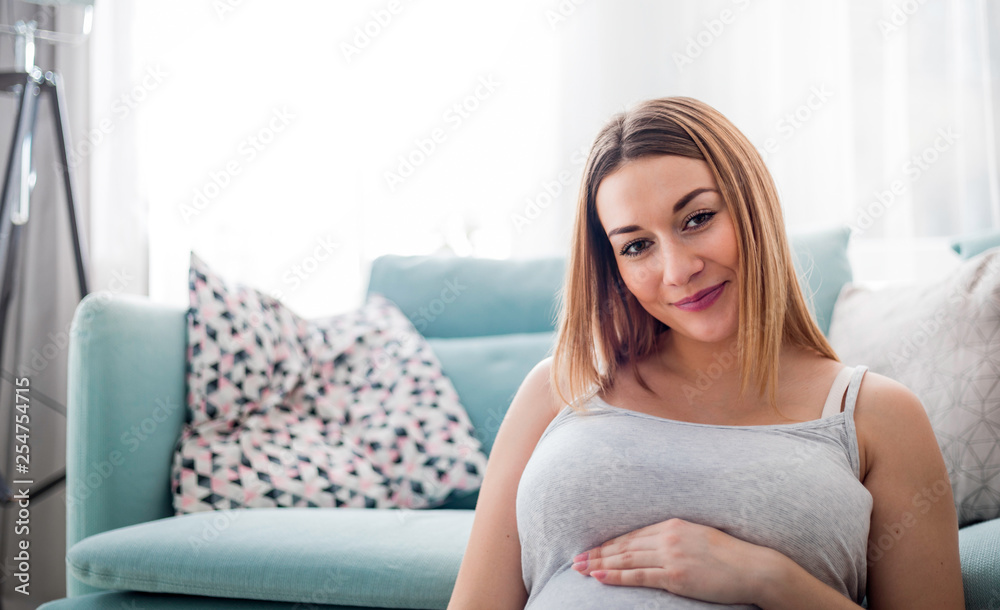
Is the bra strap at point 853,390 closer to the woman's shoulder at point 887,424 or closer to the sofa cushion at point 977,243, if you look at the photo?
the woman's shoulder at point 887,424

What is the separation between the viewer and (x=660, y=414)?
955 millimetres

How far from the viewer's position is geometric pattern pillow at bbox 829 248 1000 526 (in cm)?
112

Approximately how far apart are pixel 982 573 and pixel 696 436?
395 millimetres

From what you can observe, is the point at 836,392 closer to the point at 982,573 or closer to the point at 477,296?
the point at 982,573

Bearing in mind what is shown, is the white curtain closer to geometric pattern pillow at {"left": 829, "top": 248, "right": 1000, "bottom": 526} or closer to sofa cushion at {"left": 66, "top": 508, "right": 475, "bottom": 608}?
geometric pattern pillow at {"left": 829, "top": 248, "right": 1000, "bottom": 526}

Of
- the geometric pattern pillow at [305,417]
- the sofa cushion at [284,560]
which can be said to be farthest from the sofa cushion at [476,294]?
the sofa cushion at [284,560]

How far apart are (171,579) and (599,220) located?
883 mm

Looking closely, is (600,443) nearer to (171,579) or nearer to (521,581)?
(521,581)

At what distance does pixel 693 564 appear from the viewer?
30.2 inches

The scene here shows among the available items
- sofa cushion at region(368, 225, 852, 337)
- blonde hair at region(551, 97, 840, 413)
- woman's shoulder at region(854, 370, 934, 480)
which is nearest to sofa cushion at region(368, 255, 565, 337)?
sofa cushion at region(368, 225, 852, 337)

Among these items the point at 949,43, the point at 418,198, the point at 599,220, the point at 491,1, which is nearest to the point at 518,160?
the point at 418,198

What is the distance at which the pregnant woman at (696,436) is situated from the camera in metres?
0.80

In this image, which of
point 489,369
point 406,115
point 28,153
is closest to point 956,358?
point 489,369

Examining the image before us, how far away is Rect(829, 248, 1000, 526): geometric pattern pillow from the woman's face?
18.9 inches
